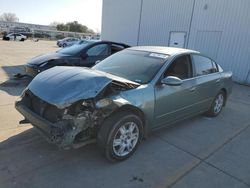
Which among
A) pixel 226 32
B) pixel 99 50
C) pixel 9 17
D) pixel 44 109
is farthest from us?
pixel 9 17

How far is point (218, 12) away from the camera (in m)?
10.7

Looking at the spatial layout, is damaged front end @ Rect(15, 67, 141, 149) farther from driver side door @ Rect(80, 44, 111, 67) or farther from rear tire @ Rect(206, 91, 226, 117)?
driver side door @ Rect(80, 44, 111, 67)

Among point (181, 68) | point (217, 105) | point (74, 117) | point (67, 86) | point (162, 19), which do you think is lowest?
point (217, 105)

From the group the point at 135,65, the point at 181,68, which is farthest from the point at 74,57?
the point at 181,68

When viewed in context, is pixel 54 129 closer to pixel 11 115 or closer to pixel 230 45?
pixel 11 115

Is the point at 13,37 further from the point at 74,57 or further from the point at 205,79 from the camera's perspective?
the point at 205,79

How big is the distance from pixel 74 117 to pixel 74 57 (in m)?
4.66

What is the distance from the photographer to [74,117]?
2.64 meters

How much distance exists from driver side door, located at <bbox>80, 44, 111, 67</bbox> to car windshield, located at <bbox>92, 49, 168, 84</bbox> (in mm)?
3077

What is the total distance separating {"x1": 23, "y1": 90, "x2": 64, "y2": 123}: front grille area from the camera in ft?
9.39

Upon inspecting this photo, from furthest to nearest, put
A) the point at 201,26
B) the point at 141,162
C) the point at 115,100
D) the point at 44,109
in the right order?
the point at 201,26, the point at 141,162, the point at 44,109, the point at 115,100

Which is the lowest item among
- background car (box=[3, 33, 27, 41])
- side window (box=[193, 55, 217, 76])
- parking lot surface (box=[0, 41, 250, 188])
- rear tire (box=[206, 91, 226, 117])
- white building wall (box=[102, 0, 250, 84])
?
background car (box=[3, 33, 27, 41])

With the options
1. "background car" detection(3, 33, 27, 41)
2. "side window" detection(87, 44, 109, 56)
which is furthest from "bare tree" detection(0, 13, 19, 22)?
"side window" detection(87, 44, 109, 56)

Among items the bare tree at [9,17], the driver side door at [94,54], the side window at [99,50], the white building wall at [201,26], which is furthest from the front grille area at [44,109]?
the bare tree at [9,17]
